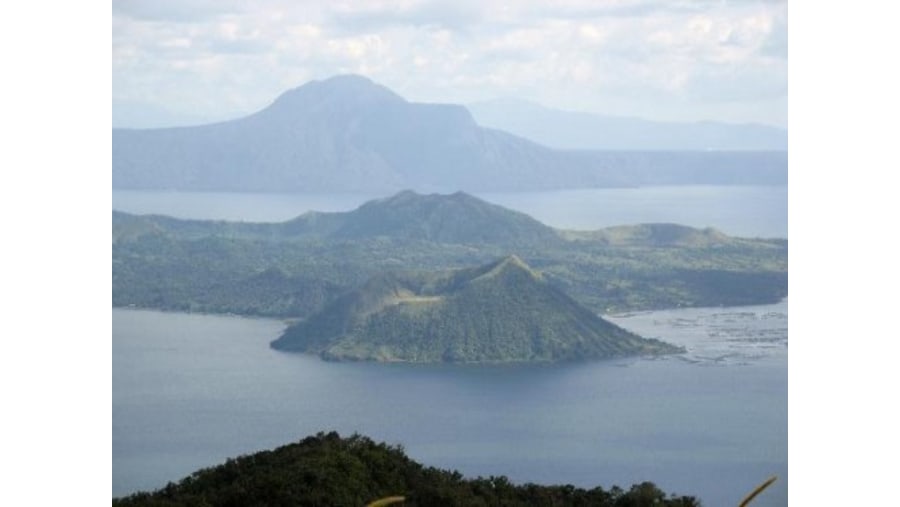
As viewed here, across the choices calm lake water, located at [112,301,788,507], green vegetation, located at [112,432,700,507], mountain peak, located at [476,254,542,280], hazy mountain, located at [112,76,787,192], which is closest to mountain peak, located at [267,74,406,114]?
hazy mountain, located at [112,76,787,192]

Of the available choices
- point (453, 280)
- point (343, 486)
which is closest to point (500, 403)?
point (453, 280)

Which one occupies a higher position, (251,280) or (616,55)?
(616,55)

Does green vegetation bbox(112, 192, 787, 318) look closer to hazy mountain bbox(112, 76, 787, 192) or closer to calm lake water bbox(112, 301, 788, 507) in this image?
calm lake water bbox(112, 301, 788, 507)

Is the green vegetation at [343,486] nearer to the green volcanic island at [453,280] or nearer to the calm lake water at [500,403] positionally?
the calm lake water at [500,403]

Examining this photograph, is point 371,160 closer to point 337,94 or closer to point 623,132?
point 337,94

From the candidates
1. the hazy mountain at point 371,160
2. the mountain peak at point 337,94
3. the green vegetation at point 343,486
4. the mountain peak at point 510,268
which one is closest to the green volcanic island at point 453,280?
the mountain peak at point 510,268

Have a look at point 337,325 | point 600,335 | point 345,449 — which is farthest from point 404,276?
point 345,449
